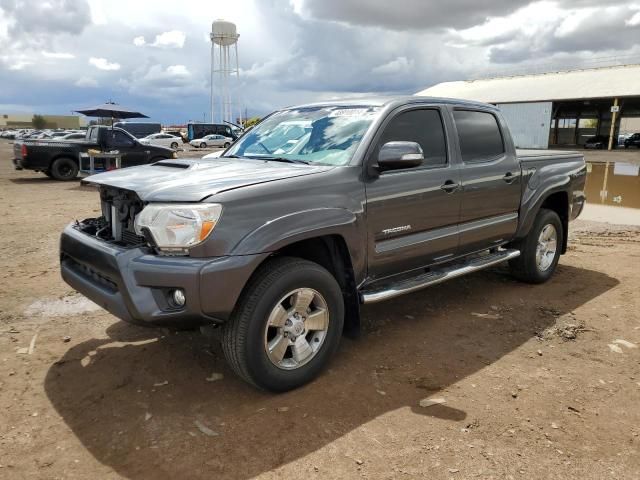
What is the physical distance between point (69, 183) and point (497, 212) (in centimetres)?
1372

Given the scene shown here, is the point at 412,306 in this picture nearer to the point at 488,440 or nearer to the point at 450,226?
the point at 450,226

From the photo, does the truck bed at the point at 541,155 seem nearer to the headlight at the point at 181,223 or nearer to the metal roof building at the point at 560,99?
the headlight at the point at 181,223

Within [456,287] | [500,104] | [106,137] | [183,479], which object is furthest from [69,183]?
[500,104]

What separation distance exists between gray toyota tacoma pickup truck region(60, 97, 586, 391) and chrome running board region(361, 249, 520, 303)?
16 millimetres

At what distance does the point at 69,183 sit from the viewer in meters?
15.2

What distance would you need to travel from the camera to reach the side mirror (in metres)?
3.51

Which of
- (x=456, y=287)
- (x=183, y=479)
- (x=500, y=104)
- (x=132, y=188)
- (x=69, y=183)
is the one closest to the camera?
(x=183, y=479)

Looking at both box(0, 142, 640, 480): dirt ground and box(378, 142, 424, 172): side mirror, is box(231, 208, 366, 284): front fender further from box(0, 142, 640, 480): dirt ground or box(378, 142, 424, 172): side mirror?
box(0, 142, 640, 480): dirt ground

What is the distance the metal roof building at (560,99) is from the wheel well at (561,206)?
110 ft

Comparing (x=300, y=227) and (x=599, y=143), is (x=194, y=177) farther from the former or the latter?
(x=599, y=143)

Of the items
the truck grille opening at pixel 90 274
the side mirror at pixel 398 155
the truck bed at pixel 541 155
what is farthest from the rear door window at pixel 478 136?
the truck grille opening at pixel 90 274

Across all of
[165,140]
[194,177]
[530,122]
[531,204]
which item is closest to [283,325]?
[194,177]

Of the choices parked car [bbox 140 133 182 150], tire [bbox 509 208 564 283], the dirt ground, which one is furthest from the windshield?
parked car [bbox 140 133 182 150]

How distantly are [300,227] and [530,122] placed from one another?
46.5 m
